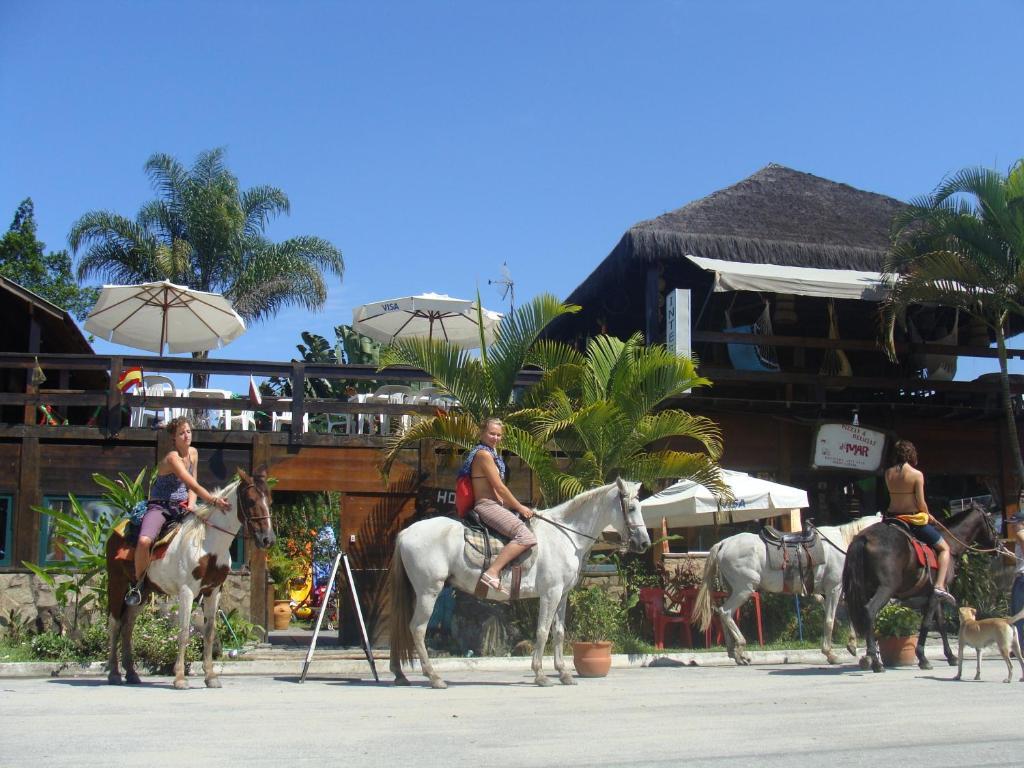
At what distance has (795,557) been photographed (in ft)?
45.4

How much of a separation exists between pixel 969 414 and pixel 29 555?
1510 cm

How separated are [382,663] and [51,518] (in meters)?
5.32

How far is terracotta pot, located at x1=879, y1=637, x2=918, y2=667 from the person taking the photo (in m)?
12.7

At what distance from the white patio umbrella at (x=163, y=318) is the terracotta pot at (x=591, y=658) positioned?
32.0 ft

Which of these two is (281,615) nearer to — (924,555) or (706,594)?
(706,594)

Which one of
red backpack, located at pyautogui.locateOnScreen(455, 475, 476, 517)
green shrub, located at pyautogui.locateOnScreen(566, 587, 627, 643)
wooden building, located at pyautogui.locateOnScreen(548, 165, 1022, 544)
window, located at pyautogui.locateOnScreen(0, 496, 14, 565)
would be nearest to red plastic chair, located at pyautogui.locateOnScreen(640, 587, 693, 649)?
green shrub, located at pyautogui.locateOnScreen(566, 587, 627, 643)

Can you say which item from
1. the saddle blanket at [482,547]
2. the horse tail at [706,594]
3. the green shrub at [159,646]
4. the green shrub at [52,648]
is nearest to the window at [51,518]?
the green shrub at [52,648]

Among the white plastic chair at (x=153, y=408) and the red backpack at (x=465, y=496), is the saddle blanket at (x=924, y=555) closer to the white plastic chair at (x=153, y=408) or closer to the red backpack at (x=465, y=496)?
the red backpack at (x=465, y=496)

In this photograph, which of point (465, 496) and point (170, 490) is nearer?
point (170, 490)

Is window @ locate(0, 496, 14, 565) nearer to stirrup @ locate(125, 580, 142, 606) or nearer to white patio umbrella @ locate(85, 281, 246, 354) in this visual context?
white patio umbrella @ locate(85, 281, 246, 354)

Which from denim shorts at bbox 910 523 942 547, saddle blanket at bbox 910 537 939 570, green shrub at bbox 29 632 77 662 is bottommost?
green shrub at bbox 29 632 77 662

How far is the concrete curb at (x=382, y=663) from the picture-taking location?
37.4 feet

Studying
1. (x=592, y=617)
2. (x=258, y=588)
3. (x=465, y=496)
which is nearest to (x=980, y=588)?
(x=592, y=617)

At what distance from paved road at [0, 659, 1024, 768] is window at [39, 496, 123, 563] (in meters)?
4.33
